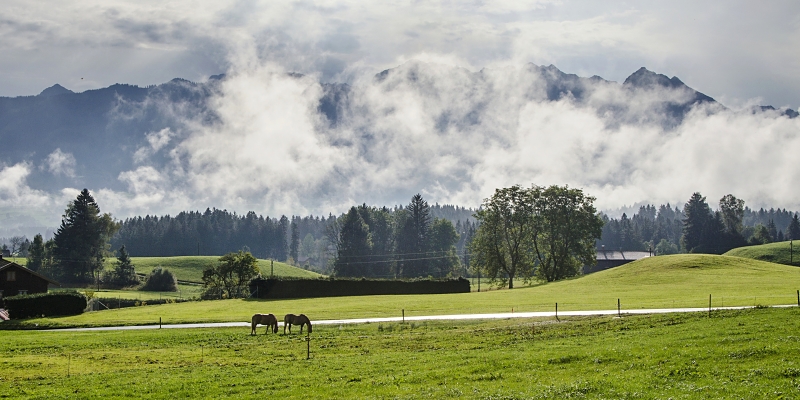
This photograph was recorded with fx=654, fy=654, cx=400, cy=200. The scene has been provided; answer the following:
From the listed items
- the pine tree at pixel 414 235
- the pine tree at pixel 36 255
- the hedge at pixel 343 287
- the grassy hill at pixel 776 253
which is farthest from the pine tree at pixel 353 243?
the grassy hill at pixel 776 253

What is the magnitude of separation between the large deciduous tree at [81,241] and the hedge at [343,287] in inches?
3002

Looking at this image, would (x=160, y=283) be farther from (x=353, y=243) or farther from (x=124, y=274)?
(x=353, y=243)

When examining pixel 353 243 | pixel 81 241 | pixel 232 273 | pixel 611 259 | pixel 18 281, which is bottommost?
pixel 18 281

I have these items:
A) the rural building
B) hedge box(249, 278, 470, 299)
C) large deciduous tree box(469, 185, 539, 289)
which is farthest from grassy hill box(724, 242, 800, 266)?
hedge box(249, 278, 470, 299)

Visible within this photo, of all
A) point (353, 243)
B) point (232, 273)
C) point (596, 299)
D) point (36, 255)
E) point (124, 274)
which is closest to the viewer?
point (596, 299)

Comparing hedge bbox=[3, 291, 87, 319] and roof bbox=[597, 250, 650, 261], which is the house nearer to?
hedge bbox=[3, 291, 87, 319]

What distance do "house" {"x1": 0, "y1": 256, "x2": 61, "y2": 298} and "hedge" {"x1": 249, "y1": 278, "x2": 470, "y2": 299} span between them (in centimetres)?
2765

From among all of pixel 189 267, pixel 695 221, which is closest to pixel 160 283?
pixel 189 267

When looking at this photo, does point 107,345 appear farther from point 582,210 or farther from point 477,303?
point 582,210

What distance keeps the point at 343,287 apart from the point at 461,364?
66.1 metres

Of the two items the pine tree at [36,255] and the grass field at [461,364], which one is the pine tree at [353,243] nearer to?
the pine tree at [36,255]

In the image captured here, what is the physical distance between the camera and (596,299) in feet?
197

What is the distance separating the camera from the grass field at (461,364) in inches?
782

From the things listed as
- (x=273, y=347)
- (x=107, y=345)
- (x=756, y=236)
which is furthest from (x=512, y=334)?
(x=756, y=236)
